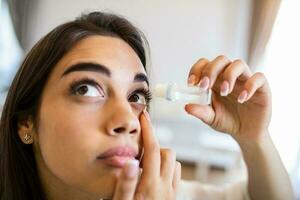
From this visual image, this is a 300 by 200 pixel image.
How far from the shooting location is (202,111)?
773mm

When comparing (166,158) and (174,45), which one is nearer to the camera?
(166,158)

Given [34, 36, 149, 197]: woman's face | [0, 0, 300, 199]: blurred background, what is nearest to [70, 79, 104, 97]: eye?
[34, 36, 149, 197]: woman's face

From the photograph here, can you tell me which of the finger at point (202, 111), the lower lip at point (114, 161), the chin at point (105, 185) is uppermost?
the finger at point (202, 111)

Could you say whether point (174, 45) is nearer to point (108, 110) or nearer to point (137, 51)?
point (137, 51)

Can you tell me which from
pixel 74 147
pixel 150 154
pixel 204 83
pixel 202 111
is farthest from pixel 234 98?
pixel 74 147

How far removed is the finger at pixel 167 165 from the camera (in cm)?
63

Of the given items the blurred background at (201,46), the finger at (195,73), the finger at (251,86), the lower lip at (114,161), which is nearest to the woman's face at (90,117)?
the lower lip at (114,161)

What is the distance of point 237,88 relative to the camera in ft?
2.52

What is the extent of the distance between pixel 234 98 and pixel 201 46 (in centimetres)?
74

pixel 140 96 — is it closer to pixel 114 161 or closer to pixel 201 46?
pixel 114 161

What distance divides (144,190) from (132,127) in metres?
0.13

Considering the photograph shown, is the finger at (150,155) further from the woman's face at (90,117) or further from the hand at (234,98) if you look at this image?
the hand at (234,98)

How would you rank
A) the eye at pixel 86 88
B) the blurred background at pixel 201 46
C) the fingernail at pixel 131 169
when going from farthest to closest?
the blurred background at pixel 201 46, the eye at pixel 86 88, the fingernail at pixel 131 169

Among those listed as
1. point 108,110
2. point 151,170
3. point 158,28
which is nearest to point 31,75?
point 108,110
